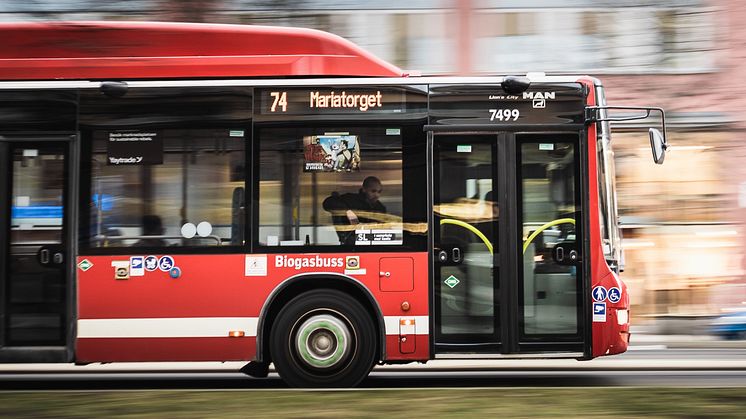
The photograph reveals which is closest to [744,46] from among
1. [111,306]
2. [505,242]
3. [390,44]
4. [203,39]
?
[390,44]

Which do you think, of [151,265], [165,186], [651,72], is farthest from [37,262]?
[651,72]

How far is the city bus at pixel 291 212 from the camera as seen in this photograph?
9055 mm

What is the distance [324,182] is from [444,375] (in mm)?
2788

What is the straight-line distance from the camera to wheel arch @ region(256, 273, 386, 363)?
357 inches

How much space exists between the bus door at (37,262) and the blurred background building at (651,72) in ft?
26.8

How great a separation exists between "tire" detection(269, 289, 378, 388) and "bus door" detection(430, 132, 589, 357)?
2.29 ft

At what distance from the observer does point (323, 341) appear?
9.23 metres

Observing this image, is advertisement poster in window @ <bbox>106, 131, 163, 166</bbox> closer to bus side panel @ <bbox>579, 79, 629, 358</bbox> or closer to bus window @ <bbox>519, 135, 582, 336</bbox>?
bus window @ <bbox>519, 135, 582, 336</bbox>

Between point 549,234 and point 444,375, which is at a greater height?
point 549,234

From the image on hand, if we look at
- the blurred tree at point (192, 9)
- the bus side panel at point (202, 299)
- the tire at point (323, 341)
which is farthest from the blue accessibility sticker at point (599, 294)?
the blurred tree at point (192, 9)

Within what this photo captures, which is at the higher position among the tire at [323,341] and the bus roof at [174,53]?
the bus roof at [174,53]

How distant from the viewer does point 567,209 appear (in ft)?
30.3

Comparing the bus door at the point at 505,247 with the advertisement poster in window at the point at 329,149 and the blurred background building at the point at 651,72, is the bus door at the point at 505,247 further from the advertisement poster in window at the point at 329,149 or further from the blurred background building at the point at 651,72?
the blurred background building at the point at 651,72

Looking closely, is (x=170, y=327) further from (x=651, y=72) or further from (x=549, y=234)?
(x=651, y=72)
